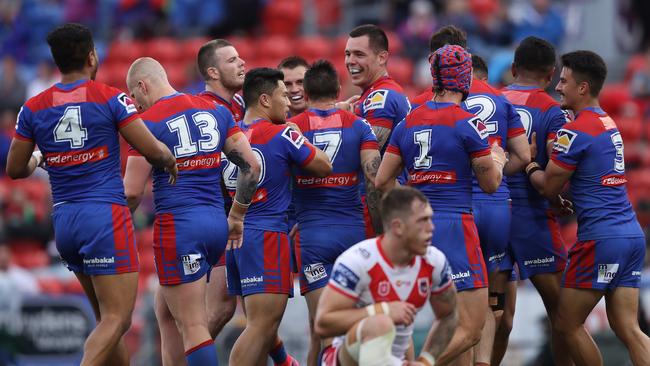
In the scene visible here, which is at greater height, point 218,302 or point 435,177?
point 435,177

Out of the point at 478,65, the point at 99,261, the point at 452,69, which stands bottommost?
the point at 99,261

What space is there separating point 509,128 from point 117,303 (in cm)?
369

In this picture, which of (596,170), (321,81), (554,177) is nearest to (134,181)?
(321,81)

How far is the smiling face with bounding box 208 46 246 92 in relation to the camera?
470 inches

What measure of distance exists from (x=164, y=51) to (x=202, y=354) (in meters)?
14.7

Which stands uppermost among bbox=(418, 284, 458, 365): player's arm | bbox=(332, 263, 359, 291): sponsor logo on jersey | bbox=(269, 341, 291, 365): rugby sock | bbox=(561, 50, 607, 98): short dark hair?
bbox=(561, 50, 607, 98): short dark hair

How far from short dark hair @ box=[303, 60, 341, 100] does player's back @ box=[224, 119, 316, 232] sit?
488mm

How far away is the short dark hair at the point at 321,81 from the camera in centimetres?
1144

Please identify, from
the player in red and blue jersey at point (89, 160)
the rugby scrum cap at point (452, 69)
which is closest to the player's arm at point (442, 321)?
the rugby scrum cap at point (452, 69)

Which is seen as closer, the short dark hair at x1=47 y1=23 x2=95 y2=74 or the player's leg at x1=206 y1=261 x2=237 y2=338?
the short dark hair at x1=47 y1=23 x2=95 y2=74

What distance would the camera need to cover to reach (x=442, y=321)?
31.3 feet

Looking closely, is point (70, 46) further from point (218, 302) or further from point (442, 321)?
point (442, 321)

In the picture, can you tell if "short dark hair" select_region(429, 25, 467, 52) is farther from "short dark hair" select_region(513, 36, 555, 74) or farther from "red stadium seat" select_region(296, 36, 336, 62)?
"red stadium seat" select_region(296, 36, 336, 62)

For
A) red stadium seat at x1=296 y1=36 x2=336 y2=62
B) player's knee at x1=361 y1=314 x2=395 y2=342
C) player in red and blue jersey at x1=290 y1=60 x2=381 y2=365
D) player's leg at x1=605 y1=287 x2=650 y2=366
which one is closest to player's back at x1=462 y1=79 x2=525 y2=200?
player in red and blue jersey at x1=290 y1=60 x2=381 y2=365
